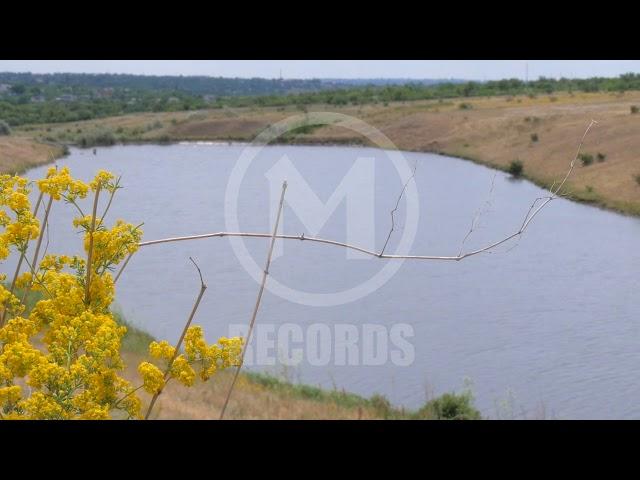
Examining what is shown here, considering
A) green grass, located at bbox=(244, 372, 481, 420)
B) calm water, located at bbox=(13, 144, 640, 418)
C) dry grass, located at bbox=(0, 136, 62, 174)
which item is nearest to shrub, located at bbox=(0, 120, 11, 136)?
dry grass, located at bbox=(0, 136, 62, 174)

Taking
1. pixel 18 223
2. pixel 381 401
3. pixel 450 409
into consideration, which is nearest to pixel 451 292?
pixel 381 401

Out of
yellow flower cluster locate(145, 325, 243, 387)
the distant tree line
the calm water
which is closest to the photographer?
yellow flower cluster locate(145, 325, 243, 387)

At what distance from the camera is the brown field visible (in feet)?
84.7

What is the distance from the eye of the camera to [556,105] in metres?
40.1

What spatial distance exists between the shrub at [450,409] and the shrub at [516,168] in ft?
70.4

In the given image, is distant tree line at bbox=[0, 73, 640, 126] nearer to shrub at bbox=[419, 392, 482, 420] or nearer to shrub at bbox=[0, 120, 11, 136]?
shrub at bbox=[0, 120, 11, 136]

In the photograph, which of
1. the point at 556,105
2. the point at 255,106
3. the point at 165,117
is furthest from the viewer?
the point at 255,106

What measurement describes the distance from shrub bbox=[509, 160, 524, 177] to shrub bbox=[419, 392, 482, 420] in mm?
21452

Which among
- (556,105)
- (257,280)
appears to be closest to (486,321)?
(257,280)

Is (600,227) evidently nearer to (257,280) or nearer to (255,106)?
(257,280)

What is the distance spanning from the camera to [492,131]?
118ft

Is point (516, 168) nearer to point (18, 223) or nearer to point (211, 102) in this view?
point (18, 223)

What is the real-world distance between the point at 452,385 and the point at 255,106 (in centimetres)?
4801

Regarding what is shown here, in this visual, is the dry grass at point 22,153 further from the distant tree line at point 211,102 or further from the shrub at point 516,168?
the shrub at point 516,168
